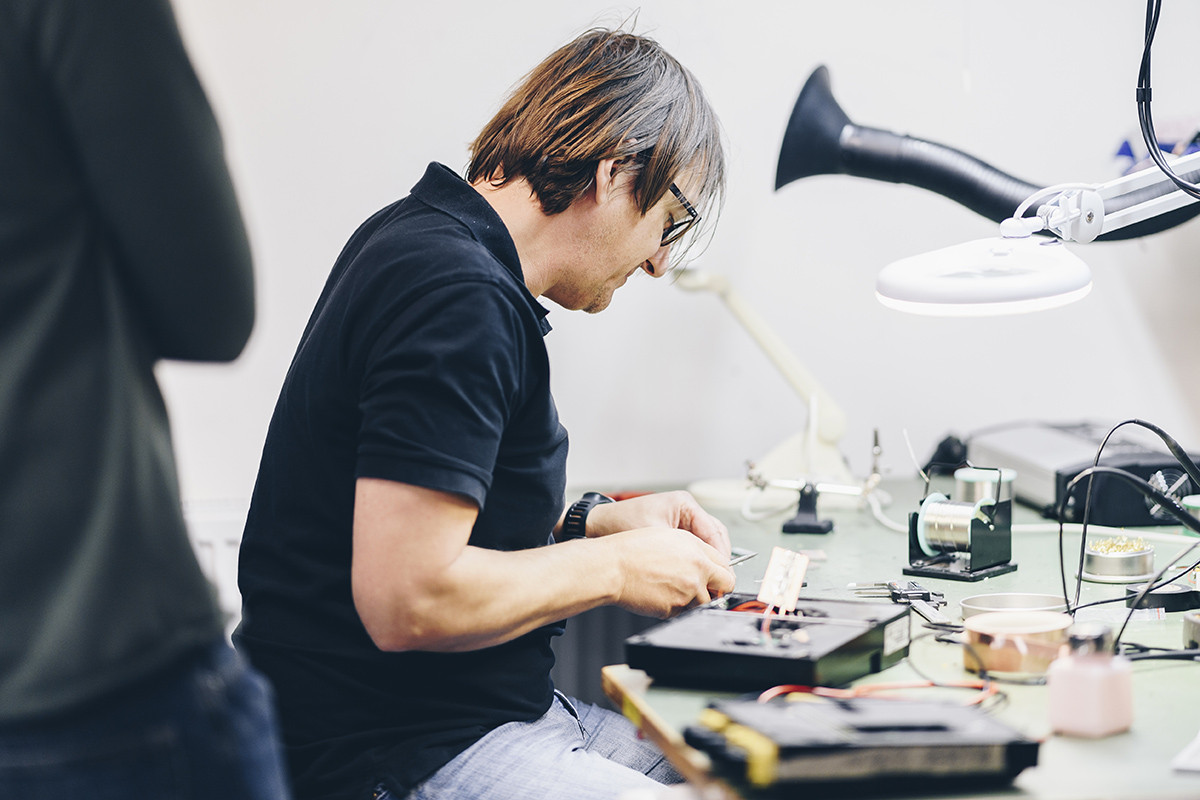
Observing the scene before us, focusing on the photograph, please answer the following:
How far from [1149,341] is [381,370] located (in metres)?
1.93

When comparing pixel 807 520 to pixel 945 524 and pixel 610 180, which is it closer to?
pixel 945 524

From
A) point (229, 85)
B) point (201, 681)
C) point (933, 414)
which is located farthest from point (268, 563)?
point (933, 414)

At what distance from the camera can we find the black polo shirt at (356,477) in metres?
0.94

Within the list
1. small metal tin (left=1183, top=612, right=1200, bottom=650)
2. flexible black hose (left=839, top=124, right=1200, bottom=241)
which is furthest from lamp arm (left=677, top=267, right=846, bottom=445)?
small metal tin (left=1183, top=612, right=1200, bottom=650)

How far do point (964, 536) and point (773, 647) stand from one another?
552mm

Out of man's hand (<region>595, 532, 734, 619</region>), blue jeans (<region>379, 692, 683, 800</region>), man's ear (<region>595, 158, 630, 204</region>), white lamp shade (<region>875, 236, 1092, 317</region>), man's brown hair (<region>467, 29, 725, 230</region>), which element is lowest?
blue jeans (<region>379, 692, 683, 800</region>)

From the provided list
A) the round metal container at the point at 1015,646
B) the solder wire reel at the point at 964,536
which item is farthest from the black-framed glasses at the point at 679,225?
the round metal container at the point at 1015,646

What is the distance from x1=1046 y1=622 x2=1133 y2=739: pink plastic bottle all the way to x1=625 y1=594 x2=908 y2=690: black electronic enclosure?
0.16 meters

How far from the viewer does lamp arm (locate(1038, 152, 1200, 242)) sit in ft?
4.29

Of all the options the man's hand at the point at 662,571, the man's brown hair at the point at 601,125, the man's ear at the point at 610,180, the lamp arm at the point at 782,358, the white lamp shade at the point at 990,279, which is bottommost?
the man's hand at the point at 662,571

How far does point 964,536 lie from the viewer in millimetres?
1355

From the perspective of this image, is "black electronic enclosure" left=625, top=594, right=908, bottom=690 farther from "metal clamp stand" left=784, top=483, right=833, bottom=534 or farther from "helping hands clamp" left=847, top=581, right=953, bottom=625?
"metal clamp stand" left=784, top=483, right=833, bottom=534

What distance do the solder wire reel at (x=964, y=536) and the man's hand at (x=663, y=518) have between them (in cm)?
26

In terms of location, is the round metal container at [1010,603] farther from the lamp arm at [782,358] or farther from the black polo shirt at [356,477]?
the lamp arm at [782,358]
